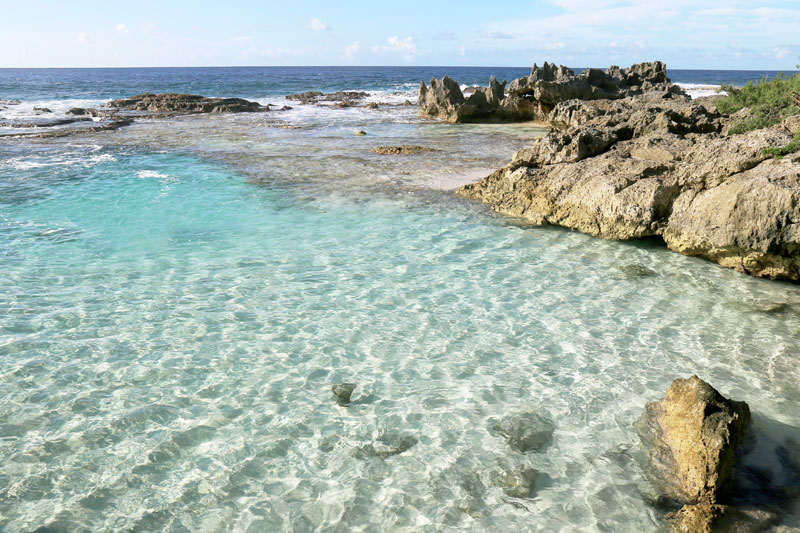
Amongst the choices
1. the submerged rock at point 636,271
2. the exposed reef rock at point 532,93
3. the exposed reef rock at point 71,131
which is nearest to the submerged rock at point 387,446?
the submerged rock at point 636,271

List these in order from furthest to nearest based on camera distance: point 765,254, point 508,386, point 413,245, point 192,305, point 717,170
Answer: point 413,245
point 717,170
point 765,254
point 192,305
point 508,386

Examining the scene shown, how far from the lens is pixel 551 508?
4.02 metres

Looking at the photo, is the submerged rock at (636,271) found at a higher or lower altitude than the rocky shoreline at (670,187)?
lower

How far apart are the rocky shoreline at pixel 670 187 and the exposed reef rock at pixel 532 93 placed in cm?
1289

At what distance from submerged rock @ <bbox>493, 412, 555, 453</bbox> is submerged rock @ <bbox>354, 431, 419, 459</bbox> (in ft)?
2.74

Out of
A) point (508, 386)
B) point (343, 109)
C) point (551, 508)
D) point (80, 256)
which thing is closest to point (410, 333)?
point (508, 386)

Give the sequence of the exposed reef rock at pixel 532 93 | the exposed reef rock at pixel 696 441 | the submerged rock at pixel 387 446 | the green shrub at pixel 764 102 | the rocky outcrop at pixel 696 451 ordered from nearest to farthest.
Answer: the rocky outcrop at pixel 696 451, the exposed reef rock at pixel 696 441, the submerged rock at pixel 387 446, the green shrub at pixel 764 102, the exposed reef rock at pixel 532 93

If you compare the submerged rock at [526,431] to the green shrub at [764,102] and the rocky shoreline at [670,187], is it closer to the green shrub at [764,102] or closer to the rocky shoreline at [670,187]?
the rocky shoreline at [670,187]

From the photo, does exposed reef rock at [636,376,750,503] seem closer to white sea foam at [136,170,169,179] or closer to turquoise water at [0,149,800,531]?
turquoise water at [0,149,800,531]

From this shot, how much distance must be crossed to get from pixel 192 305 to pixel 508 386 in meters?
4.36

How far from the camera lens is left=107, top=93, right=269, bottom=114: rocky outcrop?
37.2 m

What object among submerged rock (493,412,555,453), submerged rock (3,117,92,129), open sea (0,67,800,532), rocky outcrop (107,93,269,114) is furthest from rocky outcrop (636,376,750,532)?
rocky outcrop (107,93,269,114)

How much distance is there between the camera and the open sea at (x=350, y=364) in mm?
4094

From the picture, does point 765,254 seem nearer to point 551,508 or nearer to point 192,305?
point 551,508
